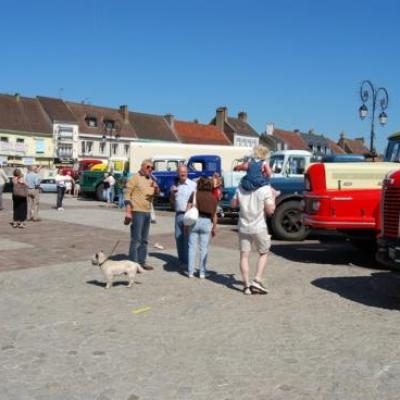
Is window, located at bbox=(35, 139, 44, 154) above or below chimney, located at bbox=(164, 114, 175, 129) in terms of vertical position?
below

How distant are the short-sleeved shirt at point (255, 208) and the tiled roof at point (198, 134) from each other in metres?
70.2

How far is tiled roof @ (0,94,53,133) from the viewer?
63.1 m

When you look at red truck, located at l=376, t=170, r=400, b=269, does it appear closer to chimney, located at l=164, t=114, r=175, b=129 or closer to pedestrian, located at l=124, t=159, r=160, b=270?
pedestrian, located at l=124, t=159, r=160, b=270

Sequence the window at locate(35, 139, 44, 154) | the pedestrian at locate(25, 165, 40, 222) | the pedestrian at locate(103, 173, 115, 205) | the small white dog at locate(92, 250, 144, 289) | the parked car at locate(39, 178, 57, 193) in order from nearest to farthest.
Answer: the small white dog at locate(92, 250, 144, 289), the pedestrian at locate(25, 165, 40, 222), the pedestrian at locate(103, 173, 115, 205), the parked car at locate(39, 178, 57, 193), the window at locate(35, 139, 44, 154)

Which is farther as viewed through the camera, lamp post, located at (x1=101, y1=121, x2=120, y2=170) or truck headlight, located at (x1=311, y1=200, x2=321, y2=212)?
lamp post, located at (x1=101, y1=121, x2=120, y2=170)

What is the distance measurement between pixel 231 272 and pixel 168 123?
71.1 m

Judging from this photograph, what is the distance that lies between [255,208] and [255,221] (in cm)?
17

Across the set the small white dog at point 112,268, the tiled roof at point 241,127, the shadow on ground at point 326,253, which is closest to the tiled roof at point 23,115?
the tiled roof at point 241,127

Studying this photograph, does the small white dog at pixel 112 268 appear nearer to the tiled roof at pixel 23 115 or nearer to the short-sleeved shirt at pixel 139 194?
the short-sleeved shirt at pixel 139 194

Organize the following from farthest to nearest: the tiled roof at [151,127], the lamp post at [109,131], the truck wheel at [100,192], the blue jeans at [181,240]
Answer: the tiled roof at [151,127]
the lamp post at [109,131]
the truck wheel at [100,192]
the blue jeans at [181,240]

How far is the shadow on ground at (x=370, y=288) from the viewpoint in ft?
23.8

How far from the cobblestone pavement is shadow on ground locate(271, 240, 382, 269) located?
0.76 feet

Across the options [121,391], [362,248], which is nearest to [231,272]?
[362,248]

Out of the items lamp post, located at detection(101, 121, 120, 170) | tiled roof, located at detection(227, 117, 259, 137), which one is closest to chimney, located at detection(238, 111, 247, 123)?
tiled roof, located at detection(227, 117, 259, 137)
